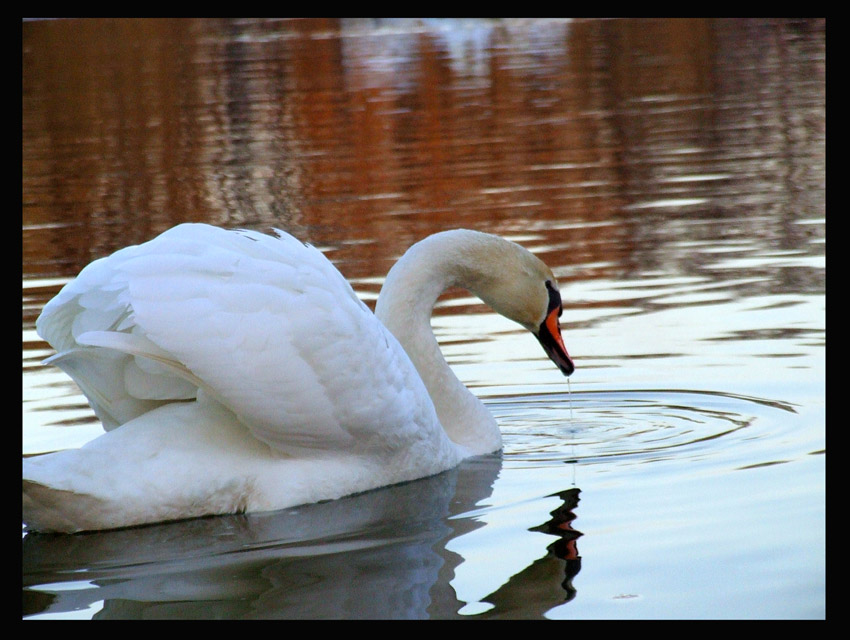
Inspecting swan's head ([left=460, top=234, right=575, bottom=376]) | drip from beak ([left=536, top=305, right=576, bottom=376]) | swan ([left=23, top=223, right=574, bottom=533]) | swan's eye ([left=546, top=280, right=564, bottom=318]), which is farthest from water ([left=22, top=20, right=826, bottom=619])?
swan's eye ([left=546, top=280, right=564, bottom=318])

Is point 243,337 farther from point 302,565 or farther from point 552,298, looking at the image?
point 552,298

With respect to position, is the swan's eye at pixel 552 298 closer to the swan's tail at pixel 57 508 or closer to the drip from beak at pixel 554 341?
the drip from beak at pixel 554 341

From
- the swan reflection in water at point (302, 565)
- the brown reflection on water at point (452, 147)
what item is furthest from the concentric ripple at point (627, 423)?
the brown reflection on water at point (452, 147)

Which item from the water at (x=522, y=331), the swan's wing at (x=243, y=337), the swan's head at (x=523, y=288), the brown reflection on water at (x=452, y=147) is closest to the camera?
the water at (x=522, y=331)

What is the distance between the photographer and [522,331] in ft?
28.7

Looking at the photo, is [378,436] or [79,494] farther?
[378,436]

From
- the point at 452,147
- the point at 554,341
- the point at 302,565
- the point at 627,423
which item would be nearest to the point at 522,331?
the point at 554,341

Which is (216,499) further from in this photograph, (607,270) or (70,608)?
(607,270)

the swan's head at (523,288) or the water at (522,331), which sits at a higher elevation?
the swan's head at (523,288)

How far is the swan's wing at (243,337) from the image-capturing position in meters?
5.15

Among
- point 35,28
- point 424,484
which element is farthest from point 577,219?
point 35,28

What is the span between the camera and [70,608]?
4.66 meters

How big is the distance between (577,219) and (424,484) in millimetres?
6535

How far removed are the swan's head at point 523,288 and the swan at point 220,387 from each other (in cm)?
102
